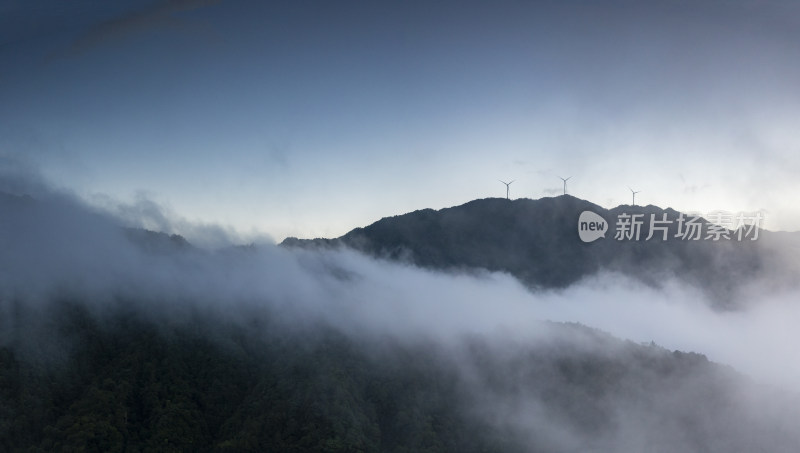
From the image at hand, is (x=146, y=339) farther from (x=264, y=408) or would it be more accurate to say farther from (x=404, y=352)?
(x=404, y=352)

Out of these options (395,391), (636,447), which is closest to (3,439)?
(395,391)

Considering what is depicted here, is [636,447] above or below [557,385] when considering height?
below

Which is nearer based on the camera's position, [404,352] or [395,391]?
[395,391]

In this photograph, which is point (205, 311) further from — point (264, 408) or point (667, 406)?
point (667, 406)

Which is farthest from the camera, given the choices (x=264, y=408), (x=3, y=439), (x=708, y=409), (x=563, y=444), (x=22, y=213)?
(x=22, y=213)

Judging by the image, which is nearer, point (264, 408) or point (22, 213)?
point (264, 408)

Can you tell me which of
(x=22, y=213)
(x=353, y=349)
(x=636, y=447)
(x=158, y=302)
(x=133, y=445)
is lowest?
(x=636, y=447)

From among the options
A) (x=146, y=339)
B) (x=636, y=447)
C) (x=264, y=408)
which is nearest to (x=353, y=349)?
(x=264, y=408)

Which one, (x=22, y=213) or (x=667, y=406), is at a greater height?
(x=22, y=213)

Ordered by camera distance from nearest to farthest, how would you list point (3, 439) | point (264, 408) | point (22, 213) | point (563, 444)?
1. point (3, 439)
2. point (264, 408)
3. point (563, 444)
4. point (22, 213)
